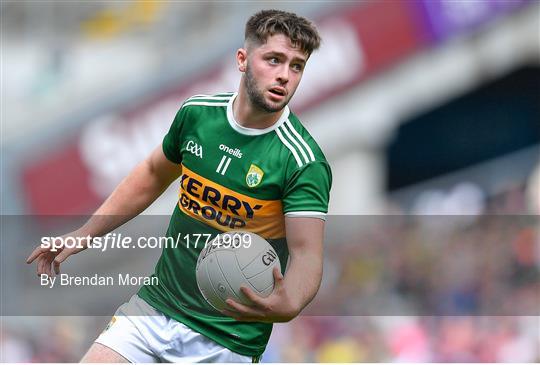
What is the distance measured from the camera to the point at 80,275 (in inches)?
572

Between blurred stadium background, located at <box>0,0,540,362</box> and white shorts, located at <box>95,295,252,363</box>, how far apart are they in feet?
27.7

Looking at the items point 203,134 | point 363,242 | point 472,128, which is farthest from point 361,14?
point 203,134

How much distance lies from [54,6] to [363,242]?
17.3 feet

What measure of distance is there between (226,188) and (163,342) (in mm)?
799

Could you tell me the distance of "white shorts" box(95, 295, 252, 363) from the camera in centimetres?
538

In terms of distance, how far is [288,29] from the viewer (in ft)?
17.0

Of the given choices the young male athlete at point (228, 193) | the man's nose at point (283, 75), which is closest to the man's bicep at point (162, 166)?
the young male athlete at point (228, 193)

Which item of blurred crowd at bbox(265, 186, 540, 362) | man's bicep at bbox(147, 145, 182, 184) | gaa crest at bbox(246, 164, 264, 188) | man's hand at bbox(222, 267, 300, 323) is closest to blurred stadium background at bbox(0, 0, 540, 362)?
blurred crowd at bbox(265, 186, 540, 362)

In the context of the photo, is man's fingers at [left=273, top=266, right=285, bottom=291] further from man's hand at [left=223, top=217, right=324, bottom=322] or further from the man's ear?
the man's ear

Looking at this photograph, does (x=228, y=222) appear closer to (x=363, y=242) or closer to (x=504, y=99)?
(x=363, y=242)

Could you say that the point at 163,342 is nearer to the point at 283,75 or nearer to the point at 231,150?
the point at 231,150

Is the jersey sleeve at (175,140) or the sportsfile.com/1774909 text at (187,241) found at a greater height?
the jersey sleeve at (175,140)

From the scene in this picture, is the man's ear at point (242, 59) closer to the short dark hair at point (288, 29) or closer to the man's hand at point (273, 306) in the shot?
the short dark hair at point (288, 29)

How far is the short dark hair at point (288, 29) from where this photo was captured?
5.16 meters
